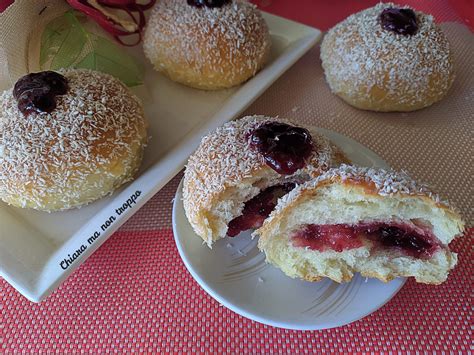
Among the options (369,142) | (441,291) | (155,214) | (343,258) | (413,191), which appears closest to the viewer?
(413,191)

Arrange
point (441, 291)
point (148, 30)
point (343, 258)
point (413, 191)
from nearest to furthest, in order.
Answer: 1. point (413, 191)
2. point (343, 258)
3. point (441, 291)
4. point (148, 30)

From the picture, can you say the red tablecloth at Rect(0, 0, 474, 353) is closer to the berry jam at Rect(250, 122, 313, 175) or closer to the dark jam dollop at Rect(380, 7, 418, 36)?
the berry jam at Rect(250, 122, 313, 175)

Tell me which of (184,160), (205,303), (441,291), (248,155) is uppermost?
(248,155)

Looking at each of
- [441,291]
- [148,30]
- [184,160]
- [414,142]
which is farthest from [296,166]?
[148,30]

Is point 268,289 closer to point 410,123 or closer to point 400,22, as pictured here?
point 410,123

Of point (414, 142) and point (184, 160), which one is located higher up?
point (184, 160)

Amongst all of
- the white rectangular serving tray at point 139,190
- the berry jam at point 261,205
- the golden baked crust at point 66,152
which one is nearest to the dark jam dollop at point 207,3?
the white rectangular serving tray at point 139,190

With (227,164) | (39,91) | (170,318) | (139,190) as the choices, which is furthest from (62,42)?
(170,318)

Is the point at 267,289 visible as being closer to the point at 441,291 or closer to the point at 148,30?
the point at 441,291
